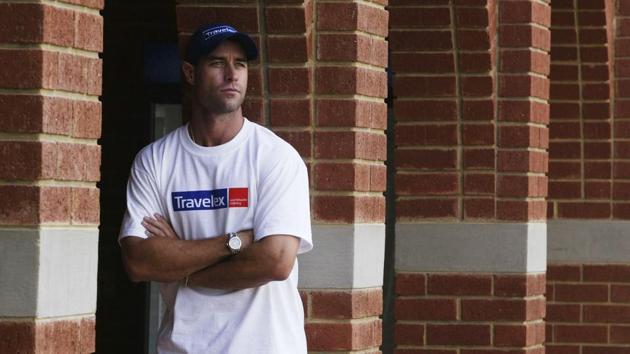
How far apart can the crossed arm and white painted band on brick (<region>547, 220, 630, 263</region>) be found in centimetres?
638

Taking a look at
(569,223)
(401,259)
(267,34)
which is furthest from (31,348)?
(569,223)

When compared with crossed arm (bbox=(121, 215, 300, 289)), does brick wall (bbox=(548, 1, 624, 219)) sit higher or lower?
higher

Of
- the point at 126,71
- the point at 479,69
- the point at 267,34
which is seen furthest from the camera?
the point at 126,71

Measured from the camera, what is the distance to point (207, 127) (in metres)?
5.46

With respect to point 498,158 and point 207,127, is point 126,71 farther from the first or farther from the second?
point 207,127

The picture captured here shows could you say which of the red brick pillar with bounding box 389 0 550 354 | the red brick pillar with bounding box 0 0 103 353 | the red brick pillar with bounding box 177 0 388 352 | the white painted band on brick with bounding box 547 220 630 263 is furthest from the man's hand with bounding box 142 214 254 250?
the white painted band on brick with bounding box 547 220 630 263

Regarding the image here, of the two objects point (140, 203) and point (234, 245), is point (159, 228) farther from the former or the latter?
point (234, 245)

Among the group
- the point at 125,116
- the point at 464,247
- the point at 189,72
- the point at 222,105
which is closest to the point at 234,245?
the point at 222,105

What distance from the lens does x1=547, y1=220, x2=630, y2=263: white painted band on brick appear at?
1149cm

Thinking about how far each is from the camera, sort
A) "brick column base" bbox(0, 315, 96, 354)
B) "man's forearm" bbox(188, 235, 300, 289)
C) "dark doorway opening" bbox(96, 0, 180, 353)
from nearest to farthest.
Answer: "brick column base" bbox(0, 315, 96, 354) < "man's forearm" bbox(188, 235, 300, 289) < "dark doorway opening" bbox(96, 0, 180, 353)

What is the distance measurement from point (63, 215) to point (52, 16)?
51cm

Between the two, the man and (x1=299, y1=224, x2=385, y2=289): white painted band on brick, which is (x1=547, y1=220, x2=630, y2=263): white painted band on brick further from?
the man

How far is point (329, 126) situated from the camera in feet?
21.1

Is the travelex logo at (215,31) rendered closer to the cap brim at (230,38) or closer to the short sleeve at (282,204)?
the cap brim at (230,38)
